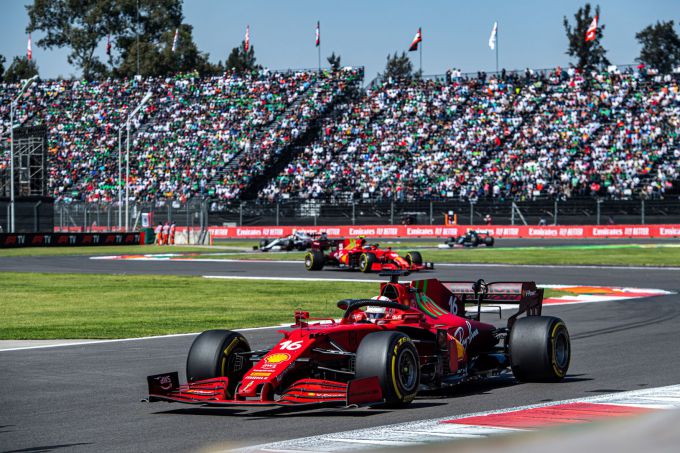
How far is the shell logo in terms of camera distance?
8159 mm

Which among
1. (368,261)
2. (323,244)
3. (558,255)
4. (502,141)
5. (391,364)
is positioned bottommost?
(558,255)

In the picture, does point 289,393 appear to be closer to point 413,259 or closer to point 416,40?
point 413,259

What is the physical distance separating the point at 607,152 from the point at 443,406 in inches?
2106

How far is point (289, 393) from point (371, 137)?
60.6m

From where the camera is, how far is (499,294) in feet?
35.3

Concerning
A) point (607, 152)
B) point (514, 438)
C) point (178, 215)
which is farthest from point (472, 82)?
point (514, 438)

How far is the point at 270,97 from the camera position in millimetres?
75188

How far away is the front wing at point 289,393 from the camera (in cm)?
774

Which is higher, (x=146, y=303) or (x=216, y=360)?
(x=216, y=360)

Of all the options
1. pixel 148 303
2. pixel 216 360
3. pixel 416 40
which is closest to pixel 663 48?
pixel 416 40

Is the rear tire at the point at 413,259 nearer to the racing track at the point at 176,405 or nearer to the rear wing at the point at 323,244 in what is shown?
the rear wing at the point at 323,244

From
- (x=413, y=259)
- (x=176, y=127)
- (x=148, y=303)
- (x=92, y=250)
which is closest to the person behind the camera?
(x=148, y=303)

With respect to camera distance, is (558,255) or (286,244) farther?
(286,244)

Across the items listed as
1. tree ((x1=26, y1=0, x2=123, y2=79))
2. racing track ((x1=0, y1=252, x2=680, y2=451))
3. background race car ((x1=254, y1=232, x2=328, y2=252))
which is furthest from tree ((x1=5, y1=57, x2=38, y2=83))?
racing track ((x1=0, y1=252, x2=680, y2=451))
